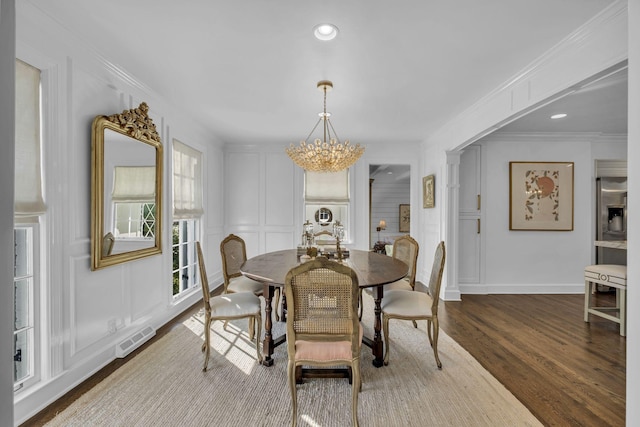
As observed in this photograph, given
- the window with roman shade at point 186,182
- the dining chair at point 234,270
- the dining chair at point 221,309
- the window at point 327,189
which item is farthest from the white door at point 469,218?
the window with roman shade at point 186,182

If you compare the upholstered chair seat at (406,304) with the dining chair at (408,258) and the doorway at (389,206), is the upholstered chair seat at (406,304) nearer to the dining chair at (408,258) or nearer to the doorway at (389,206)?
Answer: the dining chair at (408,258)

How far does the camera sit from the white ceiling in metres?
1.88

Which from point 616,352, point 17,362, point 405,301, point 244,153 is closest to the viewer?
point 17,362

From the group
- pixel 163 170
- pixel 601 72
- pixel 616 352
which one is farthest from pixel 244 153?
pixel 616 352

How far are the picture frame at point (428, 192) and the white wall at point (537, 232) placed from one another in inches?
28.9

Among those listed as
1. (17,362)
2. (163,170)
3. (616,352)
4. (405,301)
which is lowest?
(616,352)

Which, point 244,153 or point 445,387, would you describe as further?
point 244,153

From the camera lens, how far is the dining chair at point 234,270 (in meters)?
3.12

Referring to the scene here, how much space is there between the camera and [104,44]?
7.62 feet

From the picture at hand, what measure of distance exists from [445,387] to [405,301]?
0.66 metres

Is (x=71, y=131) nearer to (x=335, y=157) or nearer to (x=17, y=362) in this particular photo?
(x=17, y=362)

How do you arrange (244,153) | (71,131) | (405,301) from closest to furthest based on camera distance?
(71,131) → (405,301) → (244,153)

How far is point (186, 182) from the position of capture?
4.11 m

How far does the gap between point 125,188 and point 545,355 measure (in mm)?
3988
